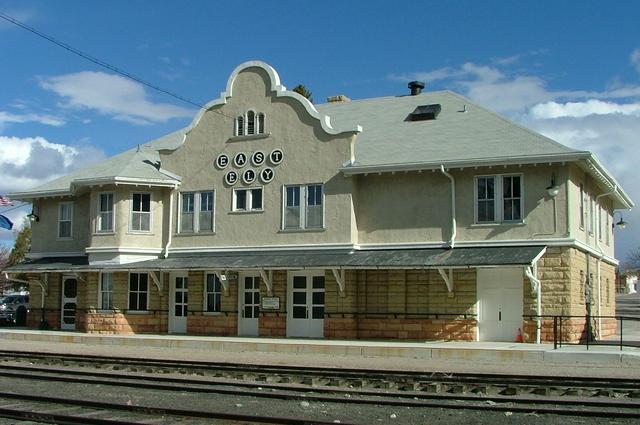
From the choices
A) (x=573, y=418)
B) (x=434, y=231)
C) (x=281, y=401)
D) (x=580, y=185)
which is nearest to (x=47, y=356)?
(x=281, y=401)

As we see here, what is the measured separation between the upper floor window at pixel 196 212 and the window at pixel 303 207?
3.09m

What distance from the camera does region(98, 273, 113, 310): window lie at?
99.8ft

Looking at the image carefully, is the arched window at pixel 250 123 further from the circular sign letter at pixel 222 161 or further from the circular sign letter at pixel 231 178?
the circular sign letter at pixel 231 178

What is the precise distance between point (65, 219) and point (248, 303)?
905 centimetres

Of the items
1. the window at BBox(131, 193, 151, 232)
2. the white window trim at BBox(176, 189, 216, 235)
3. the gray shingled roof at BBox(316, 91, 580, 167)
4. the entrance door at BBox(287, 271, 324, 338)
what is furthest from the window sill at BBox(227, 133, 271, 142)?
the entrance door at BBox(287, 271, 324, 338)

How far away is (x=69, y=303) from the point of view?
32.8 metres

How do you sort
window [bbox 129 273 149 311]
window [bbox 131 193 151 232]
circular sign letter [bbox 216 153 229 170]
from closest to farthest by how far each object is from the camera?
circular sign letter [bbox 216 153 229 170], window [bbox 131 193 151 232], window [bbox 129 273 149 311]

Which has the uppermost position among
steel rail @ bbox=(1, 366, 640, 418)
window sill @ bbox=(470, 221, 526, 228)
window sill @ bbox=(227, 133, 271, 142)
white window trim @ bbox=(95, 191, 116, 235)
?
window sill @ bbox=(227, 133, 271, 142)

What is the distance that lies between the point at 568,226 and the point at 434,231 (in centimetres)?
405

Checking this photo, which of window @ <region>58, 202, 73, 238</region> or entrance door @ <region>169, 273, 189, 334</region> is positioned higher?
window @ <region>58, 202, 73, 238</region>

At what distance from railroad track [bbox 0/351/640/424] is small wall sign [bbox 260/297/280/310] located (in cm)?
776

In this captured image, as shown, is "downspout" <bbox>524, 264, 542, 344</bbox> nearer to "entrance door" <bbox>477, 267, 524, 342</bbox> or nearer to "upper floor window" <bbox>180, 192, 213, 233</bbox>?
"entrance door" <bbox>477, 267, 524, 342</bbox>

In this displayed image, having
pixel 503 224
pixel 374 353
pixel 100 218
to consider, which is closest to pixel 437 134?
pixel 503 224

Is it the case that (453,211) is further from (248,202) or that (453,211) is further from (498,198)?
(248,202)
